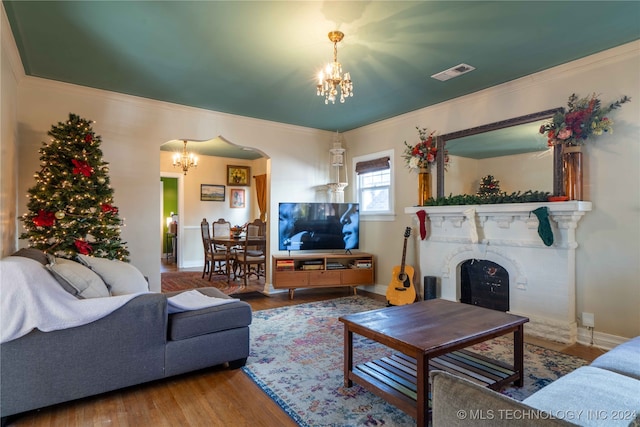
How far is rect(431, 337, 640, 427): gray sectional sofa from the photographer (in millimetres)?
793

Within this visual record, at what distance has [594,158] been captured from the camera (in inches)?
126

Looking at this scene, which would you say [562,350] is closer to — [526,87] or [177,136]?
[526,87]

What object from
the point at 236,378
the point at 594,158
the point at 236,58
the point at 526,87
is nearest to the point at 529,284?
the point at 594,158

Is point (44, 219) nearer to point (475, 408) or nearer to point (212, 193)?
point (475, 408)

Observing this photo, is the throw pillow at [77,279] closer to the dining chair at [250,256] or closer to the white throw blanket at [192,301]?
the white throw blanket at [192,301]

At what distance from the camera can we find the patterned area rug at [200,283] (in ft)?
18.2

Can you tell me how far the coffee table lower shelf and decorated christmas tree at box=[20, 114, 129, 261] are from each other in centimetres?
287

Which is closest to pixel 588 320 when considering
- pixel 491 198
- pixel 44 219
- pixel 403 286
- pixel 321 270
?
pixel 491 198

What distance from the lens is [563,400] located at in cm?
140

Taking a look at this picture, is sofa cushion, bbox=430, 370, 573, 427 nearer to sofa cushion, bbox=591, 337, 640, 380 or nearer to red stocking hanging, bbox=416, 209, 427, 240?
sofa cushion, bbox=591, 337, 640, 380

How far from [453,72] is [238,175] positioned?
629 centimetres

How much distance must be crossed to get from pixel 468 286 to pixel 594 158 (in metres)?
1.86

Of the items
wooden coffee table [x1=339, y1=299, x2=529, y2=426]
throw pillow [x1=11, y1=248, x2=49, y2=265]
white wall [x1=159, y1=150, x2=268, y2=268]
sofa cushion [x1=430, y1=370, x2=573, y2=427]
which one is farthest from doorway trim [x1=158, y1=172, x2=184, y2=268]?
sofa cushion [x1=430, y1=370, x2=573, y2=427]

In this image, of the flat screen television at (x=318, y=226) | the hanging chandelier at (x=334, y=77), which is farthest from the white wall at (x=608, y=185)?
the flat screen television at (x=318, y=226)
